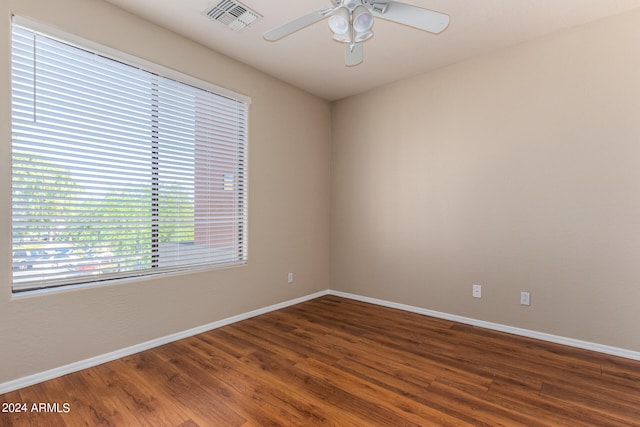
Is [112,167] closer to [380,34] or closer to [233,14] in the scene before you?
[233,14]

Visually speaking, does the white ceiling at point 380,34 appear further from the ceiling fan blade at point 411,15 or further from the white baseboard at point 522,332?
the white baseboard at point 522,332

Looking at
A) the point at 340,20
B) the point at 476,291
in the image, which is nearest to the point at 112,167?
the point at 340,20

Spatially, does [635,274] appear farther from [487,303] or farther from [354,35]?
[354,35]

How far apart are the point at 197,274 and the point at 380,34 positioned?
2790mm

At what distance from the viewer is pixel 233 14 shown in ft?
8.15

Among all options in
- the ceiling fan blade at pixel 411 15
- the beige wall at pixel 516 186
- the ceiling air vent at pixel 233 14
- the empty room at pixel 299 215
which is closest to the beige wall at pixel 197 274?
the empty room at pixel 299 215

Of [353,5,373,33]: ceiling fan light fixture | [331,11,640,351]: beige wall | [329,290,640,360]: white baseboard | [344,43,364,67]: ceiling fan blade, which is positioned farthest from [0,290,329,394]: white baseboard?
[353,5,373,33]: ceiling fan light fixture

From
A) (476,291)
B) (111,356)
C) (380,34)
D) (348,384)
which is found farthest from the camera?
(476,291)

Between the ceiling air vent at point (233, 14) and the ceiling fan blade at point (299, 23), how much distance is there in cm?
72

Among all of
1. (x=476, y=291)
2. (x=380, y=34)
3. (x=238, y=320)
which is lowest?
(x=238, y=320)

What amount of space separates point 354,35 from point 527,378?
256cm

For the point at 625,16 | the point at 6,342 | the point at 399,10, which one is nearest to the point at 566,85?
the point at 625,16

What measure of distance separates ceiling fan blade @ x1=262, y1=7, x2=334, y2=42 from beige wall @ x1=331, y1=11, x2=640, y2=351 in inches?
83.1

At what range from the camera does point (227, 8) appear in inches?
95.0
